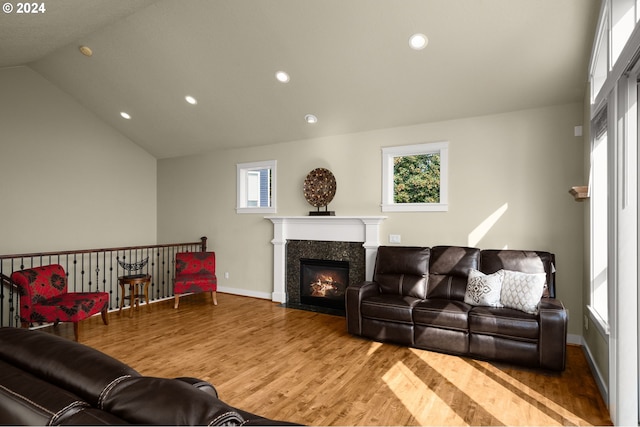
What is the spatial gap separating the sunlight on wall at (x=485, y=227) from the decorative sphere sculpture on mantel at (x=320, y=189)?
2058mm

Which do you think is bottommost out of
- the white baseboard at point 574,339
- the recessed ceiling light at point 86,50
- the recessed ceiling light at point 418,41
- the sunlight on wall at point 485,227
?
the white baseboard at point 574,339

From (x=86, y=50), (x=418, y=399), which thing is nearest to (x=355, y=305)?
(x=418, y=399)

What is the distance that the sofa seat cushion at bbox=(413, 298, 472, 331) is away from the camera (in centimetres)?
363

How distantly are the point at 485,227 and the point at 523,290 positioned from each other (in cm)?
113

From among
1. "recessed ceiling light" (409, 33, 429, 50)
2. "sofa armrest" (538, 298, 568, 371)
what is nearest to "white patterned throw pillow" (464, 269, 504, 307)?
"sofa armrest" (538, 298, 568, 371)

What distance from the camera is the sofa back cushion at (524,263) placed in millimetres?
3797

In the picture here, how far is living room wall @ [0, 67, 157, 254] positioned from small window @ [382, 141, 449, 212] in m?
5.43

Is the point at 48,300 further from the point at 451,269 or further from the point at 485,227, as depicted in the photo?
the point at 485,227

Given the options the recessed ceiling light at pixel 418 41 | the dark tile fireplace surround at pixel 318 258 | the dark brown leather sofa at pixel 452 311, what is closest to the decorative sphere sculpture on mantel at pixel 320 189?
the dark tile fireplace surround at pixel 318 258

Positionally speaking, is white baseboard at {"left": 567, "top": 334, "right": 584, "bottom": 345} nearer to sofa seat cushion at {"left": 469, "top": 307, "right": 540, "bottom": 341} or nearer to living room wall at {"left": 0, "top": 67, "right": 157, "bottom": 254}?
sofa seat cushion at {"left": 469, "top": 307, "right": 540, "bottom": 341}

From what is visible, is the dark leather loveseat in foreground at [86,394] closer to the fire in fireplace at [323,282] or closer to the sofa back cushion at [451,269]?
the sofa back cushion at [451,269]

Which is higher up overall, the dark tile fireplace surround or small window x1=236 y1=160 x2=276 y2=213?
small window x1=236 y1=160 x2=276 y2=213

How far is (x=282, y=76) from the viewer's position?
15.1ft

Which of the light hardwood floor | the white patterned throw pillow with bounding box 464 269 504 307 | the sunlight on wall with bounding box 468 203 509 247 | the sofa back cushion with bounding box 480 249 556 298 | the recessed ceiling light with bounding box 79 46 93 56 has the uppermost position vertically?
the recessed ceiling light with bounding box 79 46 93 56
